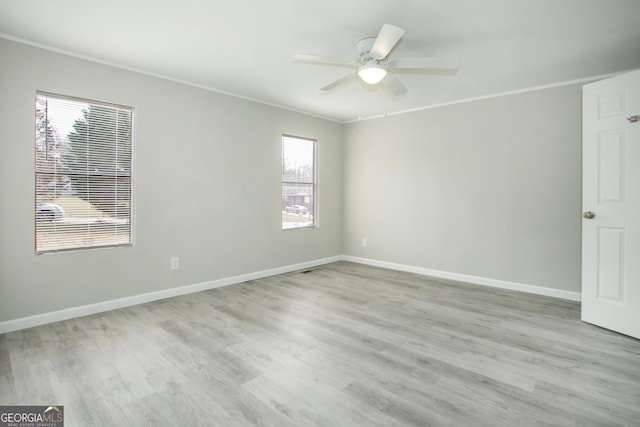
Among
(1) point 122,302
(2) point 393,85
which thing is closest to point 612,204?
(2) point 393,85

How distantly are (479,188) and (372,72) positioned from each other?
8.43ft

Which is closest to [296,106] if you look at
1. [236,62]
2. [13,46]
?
[236,62]

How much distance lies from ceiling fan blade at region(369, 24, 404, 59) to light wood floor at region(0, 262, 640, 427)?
2207 mm

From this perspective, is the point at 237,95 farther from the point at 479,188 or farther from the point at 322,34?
the point at 479,188

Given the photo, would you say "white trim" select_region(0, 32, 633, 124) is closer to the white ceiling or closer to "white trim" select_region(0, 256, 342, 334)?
the white ceiling

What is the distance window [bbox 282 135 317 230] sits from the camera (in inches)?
199

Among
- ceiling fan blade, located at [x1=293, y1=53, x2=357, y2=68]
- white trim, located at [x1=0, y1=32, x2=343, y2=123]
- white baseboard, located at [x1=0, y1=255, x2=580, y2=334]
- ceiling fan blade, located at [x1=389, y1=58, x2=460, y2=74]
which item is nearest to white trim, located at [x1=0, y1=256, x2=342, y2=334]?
white baseboard, located at [x1=0, y1=255, x2=580, y2=334]

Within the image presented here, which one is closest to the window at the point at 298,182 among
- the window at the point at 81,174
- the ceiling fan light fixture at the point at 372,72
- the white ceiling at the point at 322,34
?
the white ceiling at the point at 322,34

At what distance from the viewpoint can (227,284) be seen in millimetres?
4254

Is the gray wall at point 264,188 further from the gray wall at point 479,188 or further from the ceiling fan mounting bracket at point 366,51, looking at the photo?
the ceiling fan mounting bracket at point 366,51

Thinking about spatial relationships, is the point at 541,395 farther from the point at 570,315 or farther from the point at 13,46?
the point at 13,46

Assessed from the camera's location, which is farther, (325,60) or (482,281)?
(482,281)

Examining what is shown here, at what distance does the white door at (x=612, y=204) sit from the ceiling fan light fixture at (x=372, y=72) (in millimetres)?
2006

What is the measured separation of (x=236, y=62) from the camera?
3238 millimetres
